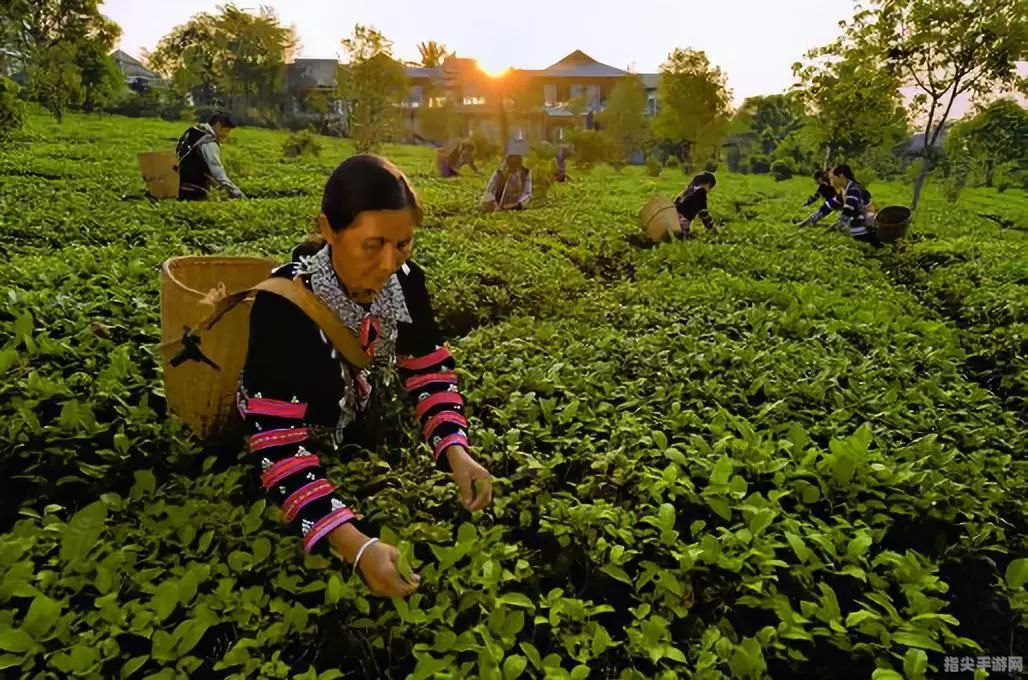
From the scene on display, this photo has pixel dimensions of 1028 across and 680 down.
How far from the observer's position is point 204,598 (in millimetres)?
1666

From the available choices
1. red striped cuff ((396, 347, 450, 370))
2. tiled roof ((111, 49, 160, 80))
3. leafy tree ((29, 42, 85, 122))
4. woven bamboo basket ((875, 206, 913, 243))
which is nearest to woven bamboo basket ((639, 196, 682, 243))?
woven bamboo basket ((875, 206, 913, 243))

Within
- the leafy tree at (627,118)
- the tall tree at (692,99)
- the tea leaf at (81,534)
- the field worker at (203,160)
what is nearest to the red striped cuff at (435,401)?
the tea leaf at (81,534)

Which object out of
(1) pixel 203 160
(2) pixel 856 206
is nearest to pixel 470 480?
(1) pixel 203 160

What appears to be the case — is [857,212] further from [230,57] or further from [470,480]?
[230,57]

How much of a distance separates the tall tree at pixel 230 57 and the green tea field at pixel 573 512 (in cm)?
2522

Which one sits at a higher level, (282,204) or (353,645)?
(282,204)

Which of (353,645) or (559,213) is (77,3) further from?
(353,645)

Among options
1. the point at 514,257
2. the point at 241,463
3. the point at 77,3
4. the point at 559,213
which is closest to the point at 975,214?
the point at 559,213

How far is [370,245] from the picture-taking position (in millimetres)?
1829

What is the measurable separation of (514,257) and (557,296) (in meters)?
1.10

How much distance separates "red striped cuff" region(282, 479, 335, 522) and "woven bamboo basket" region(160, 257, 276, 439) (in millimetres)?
772

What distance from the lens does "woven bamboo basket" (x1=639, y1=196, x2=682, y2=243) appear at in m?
8.92

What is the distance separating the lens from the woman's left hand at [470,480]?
1950 mm

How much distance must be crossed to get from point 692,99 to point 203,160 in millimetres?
21745
